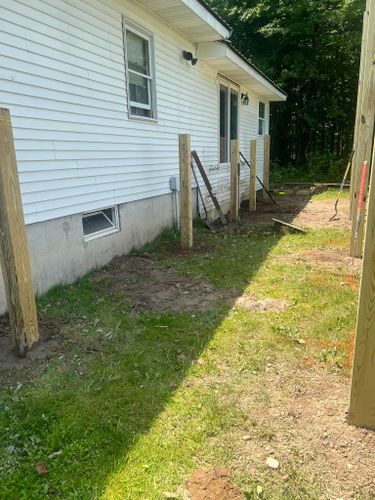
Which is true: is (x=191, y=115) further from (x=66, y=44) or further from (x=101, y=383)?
(x=101, y=383)

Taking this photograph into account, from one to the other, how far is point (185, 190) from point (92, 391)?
3.86m

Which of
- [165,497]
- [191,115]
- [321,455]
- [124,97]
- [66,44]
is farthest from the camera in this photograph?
[191,115]

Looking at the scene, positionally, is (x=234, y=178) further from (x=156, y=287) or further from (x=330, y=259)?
(x=156, y=287)

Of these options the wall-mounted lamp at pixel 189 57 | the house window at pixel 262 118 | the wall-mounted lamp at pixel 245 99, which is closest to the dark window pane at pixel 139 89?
the wall-mounted lamp at pixel 189 57

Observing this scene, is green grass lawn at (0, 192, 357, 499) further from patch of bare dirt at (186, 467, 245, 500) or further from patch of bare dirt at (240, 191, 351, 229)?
patch of bare dirt at (240, 191, 351, 229)

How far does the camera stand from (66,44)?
4.11 meters

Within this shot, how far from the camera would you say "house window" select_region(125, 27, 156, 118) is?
5.47m

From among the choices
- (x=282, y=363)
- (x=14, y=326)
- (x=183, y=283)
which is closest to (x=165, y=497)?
(x=282, y=363)

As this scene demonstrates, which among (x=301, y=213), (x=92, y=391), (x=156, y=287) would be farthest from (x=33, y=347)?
(x=301, y=213)

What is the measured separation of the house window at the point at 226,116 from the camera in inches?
396

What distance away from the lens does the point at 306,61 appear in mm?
17562

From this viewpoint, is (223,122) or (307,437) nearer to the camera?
(307,437)

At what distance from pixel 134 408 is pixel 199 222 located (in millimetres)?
5988

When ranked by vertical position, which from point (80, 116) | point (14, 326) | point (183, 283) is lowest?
point (183, 283)
